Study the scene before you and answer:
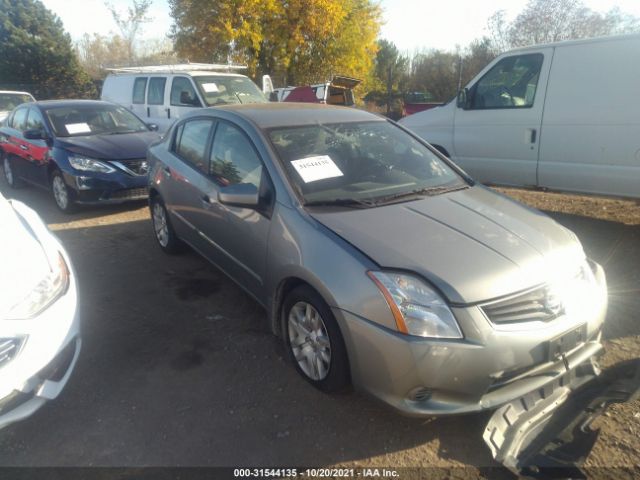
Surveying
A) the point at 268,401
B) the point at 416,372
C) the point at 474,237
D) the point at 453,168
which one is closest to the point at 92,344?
the point at 268,401

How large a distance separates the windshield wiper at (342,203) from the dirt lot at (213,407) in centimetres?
109

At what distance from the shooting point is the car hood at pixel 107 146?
6520 mm

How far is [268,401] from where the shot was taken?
2.87 meters

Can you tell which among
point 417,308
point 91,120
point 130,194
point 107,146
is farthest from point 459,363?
point 91,120

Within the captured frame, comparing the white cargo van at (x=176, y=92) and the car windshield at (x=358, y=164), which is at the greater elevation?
the white cargo van at (x=176, y=92)

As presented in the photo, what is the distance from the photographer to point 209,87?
9.54 m

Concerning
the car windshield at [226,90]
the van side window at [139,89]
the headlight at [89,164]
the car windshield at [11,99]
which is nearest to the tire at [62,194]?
the headlight at [89,164]

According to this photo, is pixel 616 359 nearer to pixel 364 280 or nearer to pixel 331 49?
pixel 364 280

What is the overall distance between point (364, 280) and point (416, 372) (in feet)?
1.65

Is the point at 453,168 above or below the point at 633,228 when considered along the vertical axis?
above

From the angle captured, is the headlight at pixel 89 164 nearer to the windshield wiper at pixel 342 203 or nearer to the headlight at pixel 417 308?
the windshield wiper at pixel 342 203

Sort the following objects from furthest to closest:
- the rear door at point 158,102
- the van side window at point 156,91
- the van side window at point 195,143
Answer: the van side window at point 156,91 → the rear door at point 158,102 → the van side window at point 195,143

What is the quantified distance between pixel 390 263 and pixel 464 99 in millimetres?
4418

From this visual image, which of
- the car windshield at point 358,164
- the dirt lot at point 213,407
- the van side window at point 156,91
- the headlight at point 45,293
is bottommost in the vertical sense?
the dirt lot at point 213,407
